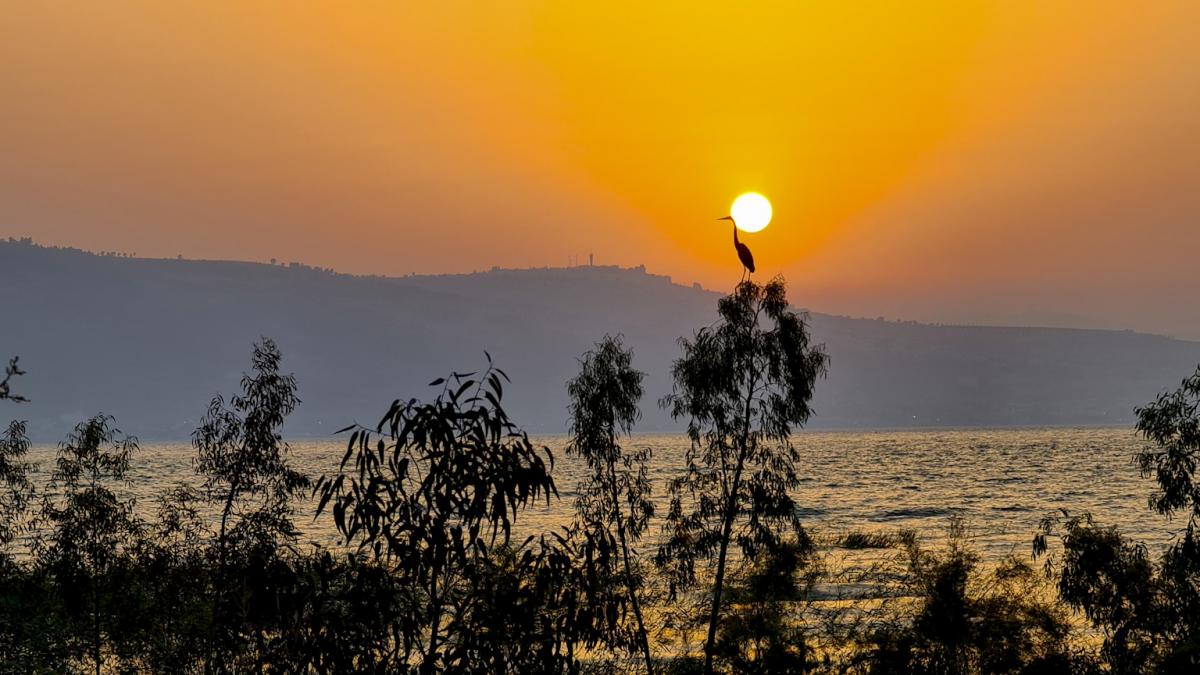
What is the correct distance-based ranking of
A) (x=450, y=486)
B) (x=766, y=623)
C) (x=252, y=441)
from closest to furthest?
(x=450, y=486)
(x=252, y=441)
(x=766, y=623)

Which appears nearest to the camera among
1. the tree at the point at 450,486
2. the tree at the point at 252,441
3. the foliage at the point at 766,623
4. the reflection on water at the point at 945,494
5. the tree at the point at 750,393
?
the tree at the point at 450,486

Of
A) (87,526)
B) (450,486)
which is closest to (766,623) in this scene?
(87,526)

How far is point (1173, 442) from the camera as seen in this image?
22.9 metres

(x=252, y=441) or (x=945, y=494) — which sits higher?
(x=252, y=441)

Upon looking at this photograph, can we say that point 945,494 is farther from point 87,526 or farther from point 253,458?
point 87,526

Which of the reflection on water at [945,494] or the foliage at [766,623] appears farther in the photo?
the reflection on water at [945,494]

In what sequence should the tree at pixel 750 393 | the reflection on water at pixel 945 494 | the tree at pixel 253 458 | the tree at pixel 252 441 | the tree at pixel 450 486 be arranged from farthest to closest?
the reflection on water at pixel 945 494 → the tree at pixel 750 393 → the tree at pixel 252 441 → the tree at pixel 253 458 → the tree at pixel 450 486

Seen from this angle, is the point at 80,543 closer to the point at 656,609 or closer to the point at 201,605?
the point at 201,605

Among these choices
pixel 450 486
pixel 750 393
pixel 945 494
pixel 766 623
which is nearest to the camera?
pixel 450 486

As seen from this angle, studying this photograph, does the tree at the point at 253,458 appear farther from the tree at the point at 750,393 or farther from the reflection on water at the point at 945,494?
the reflection on water at the point at 945,494

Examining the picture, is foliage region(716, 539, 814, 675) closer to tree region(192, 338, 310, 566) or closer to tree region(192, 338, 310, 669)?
tree region(192, 338, 310, 669)

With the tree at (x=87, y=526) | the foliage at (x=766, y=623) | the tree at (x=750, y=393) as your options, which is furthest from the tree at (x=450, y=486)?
the tree at (x=87, y=526)

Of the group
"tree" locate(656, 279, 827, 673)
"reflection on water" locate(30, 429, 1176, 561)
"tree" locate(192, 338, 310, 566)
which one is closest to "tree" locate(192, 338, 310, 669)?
"tree" locate(192, 338, 310, 566)

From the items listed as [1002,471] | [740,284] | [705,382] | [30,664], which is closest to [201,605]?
[30,664]
